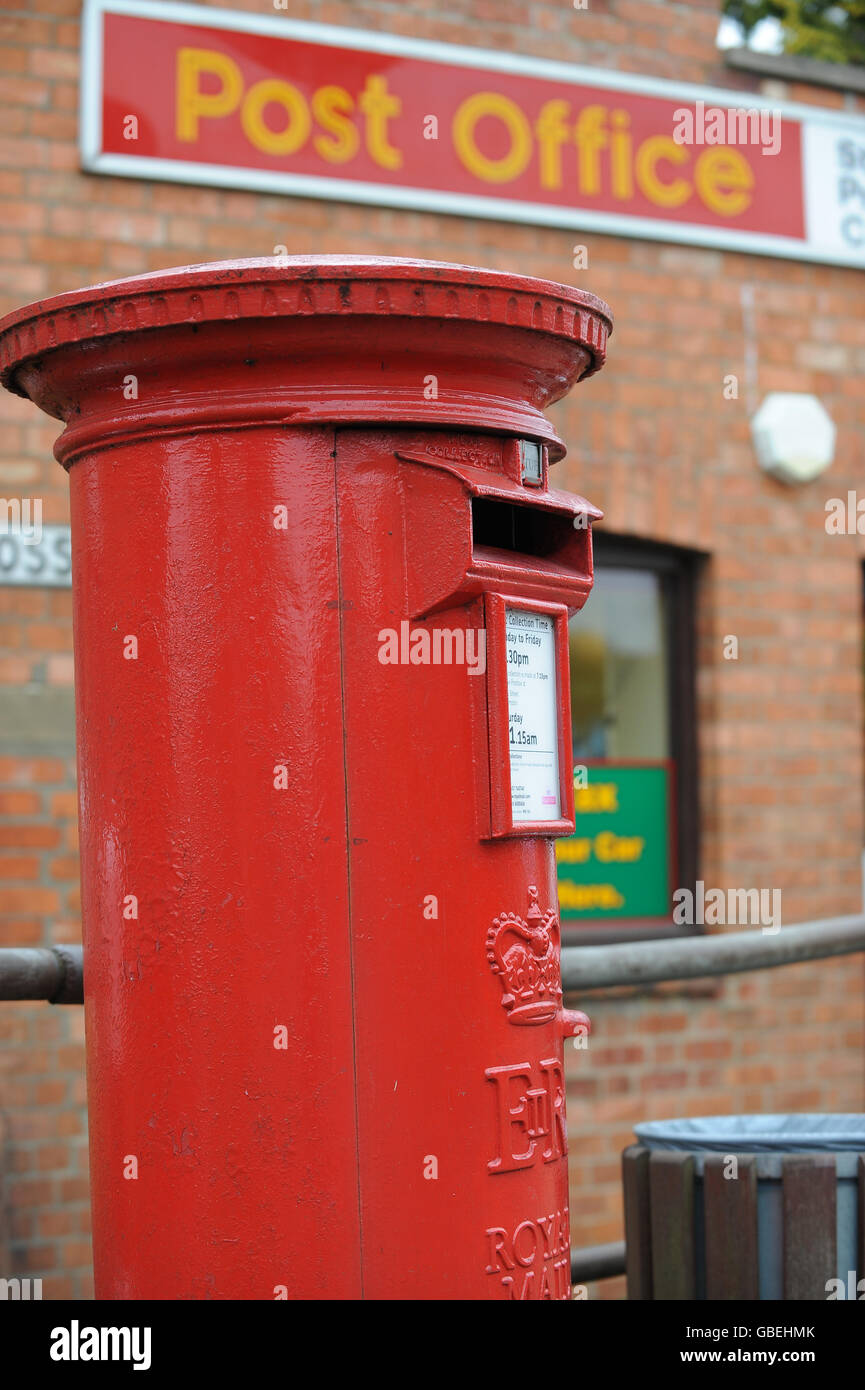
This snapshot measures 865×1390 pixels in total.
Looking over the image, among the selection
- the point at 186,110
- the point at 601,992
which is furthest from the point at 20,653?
the point at 601,992

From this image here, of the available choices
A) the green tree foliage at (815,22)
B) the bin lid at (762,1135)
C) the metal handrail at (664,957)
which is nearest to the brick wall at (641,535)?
the metal handrail at (664,957)

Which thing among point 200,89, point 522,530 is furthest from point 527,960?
point 200,89

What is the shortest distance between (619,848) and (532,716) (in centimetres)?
446

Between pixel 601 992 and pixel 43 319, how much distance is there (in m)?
4.57

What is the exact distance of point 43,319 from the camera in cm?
249

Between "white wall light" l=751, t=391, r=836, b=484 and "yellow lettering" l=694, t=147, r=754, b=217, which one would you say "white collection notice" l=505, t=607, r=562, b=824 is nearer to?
"white wall light" l=751, t=391, r=836, b=484

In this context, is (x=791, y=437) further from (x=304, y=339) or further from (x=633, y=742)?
(x=304, y=339)

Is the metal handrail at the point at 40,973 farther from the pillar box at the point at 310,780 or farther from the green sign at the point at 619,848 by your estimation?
the green sign at the point at 619,848

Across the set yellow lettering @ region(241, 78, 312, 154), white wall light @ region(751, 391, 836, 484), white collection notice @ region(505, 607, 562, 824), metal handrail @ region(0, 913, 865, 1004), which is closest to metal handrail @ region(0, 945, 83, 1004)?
metal handrail @ region(0, 913, 865, 1004)

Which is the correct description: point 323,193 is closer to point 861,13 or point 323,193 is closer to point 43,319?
point 43,319

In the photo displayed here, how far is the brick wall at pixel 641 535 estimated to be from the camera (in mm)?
5637

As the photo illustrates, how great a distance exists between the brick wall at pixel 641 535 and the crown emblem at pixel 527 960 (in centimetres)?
332

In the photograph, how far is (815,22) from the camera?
1119 centimetres

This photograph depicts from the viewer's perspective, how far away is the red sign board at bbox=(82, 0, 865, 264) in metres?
5.88
